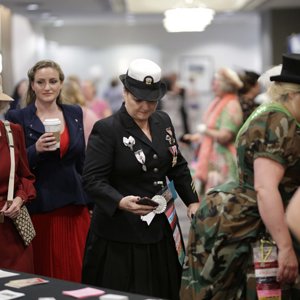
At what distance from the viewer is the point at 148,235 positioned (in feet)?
11.5

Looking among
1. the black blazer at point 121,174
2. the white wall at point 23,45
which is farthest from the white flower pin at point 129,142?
the white wall at point 23,45

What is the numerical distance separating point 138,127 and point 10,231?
87 centimetres

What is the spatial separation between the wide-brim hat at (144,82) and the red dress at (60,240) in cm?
90

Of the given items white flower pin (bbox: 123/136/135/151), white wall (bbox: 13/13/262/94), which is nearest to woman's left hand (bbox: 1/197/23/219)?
white flower pin (bbox: 123/136/135/151)

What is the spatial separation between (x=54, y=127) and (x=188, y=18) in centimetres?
480

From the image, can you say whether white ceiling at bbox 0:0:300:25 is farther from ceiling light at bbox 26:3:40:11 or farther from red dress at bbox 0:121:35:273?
red dress at bbox 0:121:35:273

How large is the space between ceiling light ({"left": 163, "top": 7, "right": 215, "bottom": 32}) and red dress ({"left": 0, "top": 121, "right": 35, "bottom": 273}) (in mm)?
4764

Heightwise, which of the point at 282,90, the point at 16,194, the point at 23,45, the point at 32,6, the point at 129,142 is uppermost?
the point at 32,6

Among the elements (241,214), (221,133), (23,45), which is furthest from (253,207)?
(23,45)

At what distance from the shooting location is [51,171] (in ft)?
13.8

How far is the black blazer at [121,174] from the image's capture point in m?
3.42

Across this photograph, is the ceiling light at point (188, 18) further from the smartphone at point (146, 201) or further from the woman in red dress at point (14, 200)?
the smartphone at point (146, 201)

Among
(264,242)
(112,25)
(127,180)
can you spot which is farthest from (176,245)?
(112,25)

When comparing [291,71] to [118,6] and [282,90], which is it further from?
[118,6]
